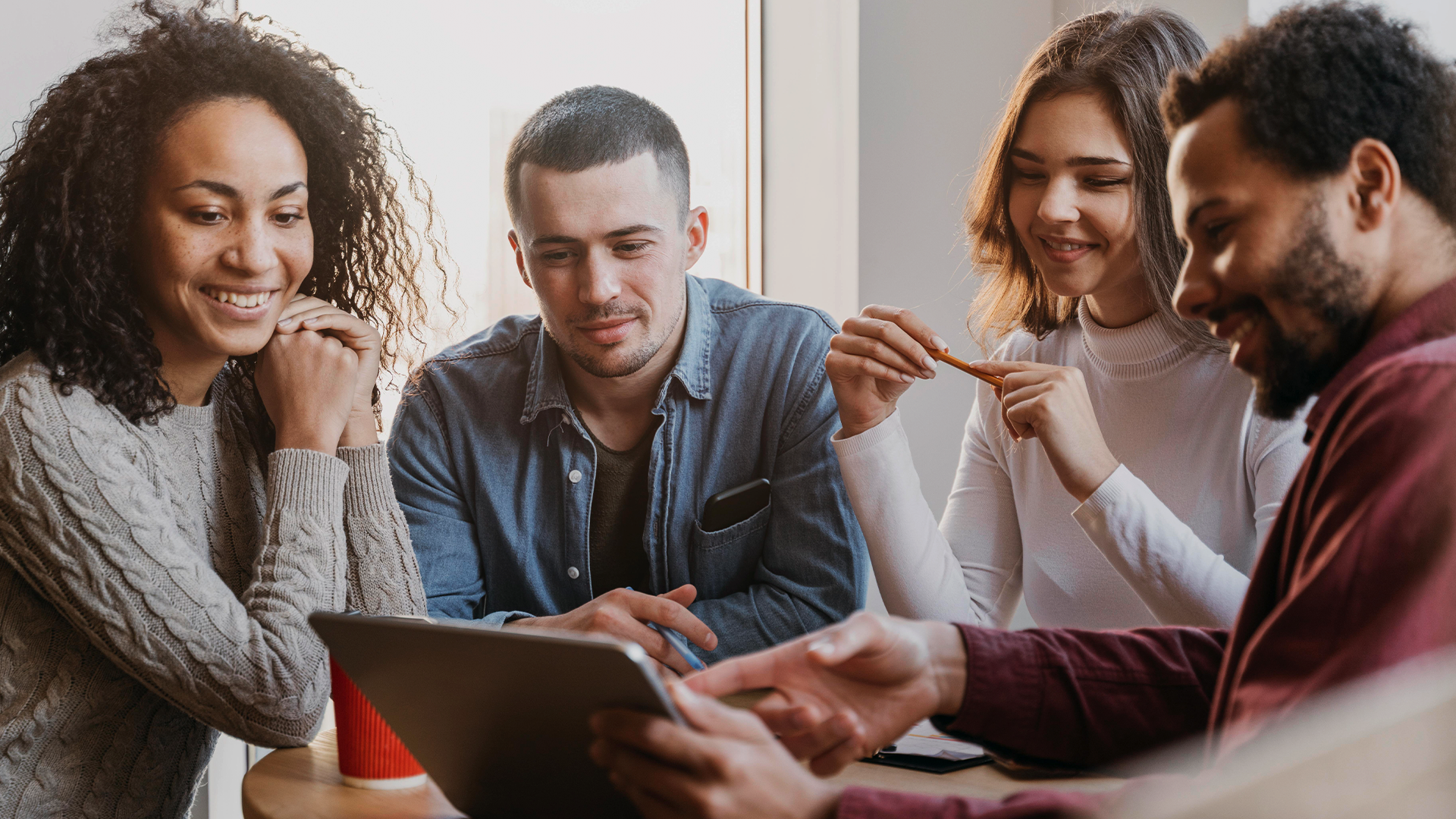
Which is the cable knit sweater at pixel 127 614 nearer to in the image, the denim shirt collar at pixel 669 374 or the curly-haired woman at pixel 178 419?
the curly-haired woman at pixel 178 419

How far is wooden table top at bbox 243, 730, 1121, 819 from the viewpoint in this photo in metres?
0.97

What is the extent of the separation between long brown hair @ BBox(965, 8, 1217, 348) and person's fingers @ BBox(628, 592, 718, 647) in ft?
2.71

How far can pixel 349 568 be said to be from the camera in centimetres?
143

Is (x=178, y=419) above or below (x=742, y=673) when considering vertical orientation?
above

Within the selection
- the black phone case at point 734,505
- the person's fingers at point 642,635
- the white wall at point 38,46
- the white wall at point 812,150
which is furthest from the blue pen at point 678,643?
the white wall at point 812,150

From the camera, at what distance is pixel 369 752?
3.37ft

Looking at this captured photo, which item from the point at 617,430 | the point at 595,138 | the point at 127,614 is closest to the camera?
the point at 127,614

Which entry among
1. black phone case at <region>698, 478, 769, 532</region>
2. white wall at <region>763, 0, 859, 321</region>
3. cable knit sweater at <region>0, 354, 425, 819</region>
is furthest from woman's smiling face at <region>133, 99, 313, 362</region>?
white wall at <region>763, 0, 859, 321</region>

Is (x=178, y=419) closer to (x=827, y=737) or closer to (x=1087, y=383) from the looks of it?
(x=827, y=737)

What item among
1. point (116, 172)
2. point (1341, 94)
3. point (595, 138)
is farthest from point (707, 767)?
point (595, 138)

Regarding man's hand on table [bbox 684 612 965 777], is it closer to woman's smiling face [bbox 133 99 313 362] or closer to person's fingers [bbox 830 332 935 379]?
person's fingers [bbox 830 332 935 379]

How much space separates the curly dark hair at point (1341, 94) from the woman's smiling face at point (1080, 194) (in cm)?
76

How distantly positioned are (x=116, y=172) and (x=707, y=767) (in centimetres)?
107

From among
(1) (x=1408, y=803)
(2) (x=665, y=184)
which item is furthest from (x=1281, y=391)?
(2) (x=665, y=184)
